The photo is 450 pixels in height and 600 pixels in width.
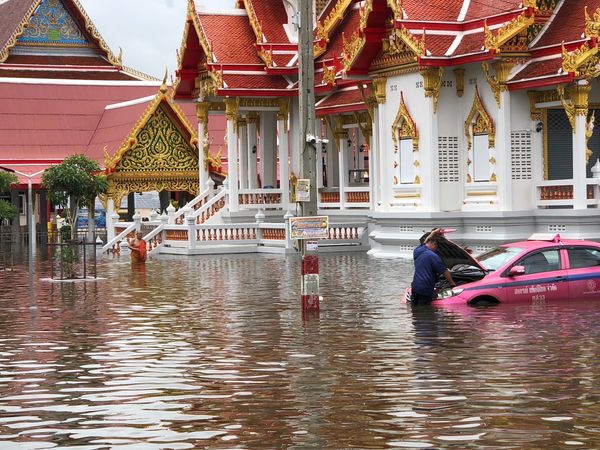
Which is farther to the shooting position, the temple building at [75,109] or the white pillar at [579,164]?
the temple building at [75,109]

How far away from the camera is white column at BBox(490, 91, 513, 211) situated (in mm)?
31812

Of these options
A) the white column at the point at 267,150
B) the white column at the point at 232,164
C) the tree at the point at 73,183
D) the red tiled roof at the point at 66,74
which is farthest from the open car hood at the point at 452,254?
the red tiled roof at the point at 66,74

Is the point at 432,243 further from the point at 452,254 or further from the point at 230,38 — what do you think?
the point at 230,38

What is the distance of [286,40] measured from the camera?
43.4 meters

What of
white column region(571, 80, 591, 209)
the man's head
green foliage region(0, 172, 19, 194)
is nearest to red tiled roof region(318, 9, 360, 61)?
white column region(571, 80, 591, 209)

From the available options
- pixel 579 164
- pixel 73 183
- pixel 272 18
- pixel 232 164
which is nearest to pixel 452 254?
pixel 579 164

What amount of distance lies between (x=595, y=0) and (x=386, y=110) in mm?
6250

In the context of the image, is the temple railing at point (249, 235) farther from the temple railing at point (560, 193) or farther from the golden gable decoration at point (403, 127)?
the temple railing at point (560, 193)

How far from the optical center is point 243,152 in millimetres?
45344

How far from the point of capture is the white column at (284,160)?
43.4 m

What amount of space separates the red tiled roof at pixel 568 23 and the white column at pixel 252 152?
1517 centimetres

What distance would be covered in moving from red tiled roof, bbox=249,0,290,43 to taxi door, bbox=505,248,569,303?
24107 mm

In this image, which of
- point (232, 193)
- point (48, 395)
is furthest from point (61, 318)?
point (232, 193)

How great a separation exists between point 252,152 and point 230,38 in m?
4.15
